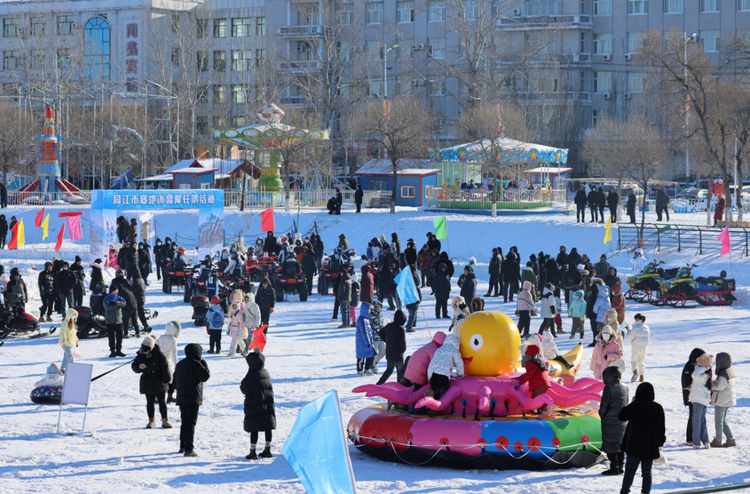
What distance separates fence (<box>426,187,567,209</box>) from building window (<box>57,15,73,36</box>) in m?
45.4

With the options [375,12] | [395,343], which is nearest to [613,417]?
[395,343]

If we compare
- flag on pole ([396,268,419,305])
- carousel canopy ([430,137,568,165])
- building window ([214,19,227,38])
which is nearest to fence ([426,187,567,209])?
carousel canopy ([430,137,568,165])

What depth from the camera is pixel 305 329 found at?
67.0 feet

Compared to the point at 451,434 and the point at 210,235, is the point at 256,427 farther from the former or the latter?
the point at 210,235

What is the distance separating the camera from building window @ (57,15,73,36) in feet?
254

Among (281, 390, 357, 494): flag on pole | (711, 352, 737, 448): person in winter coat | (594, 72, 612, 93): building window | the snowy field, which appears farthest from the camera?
(594, 72, 612, 93): building window

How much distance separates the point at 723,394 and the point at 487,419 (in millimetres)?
2496

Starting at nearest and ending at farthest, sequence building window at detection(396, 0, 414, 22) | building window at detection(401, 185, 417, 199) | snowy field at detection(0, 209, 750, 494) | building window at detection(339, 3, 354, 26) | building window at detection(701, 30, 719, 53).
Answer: snowy field at detection(0, 209, 750, 494), building window at detection(401, 185, 417, 199), building window at detection(701, 30, 719, 53), building window at detection(339, 3, 354, 26), building window at detection(396, 0, 414, 22)

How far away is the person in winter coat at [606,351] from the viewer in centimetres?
1304

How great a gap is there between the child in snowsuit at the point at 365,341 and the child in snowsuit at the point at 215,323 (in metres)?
2.93

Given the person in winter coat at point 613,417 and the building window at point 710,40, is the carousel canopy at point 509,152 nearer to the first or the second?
the person in winter coat at point 613,417

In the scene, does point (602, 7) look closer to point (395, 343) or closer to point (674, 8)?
point (674, 8)

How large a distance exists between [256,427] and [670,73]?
2941cm

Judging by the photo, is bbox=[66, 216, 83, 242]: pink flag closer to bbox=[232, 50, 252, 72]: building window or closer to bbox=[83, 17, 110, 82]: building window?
bbox=[232, 50, 252, 72]: building window
